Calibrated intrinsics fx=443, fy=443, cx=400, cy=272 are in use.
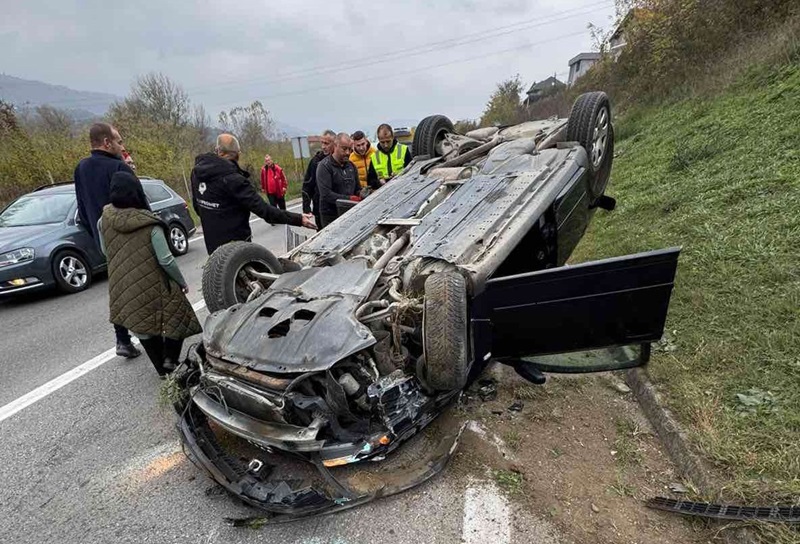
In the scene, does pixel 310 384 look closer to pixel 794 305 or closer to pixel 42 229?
pixel 794 305

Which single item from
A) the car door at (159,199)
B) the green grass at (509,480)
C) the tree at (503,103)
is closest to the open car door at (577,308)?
the green grass at (509,480)

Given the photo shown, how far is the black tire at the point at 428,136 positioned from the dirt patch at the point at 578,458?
2.93 meters

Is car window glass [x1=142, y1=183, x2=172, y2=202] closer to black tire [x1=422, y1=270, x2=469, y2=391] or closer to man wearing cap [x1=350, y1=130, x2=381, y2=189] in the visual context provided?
man wearing cap [x1=350, y1=130, x2=381, y2=189]

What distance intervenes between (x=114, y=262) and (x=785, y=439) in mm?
4024

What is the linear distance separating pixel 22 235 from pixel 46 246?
0.42 m

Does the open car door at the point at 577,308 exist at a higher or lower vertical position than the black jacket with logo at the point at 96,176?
lower

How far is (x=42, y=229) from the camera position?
20.2ft

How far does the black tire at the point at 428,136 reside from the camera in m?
5.03

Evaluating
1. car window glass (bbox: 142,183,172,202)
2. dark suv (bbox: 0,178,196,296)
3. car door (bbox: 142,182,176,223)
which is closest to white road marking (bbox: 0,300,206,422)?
dark suv (bbox: 0,178,196,296)

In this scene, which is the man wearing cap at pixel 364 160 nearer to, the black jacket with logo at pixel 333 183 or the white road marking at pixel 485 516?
the black jacket with logo at pixel 333 183

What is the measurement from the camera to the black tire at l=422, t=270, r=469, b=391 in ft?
7.28

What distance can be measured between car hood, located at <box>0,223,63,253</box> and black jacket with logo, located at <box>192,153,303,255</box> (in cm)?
360

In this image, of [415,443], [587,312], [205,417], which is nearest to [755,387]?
[587,312]

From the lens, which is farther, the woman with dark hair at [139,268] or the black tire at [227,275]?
the woman with dark hair at [139,268]
